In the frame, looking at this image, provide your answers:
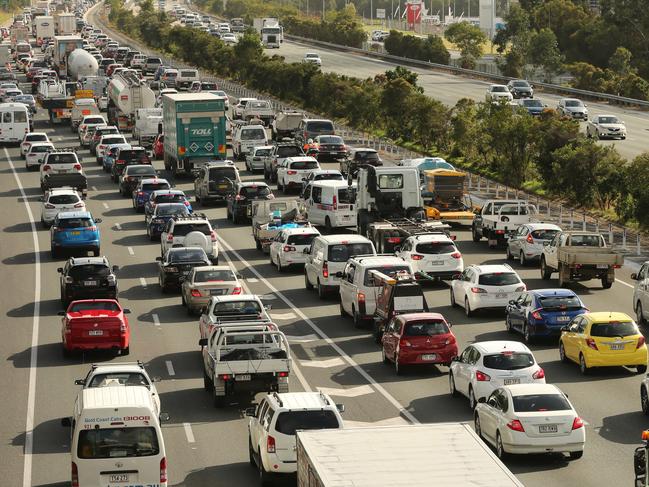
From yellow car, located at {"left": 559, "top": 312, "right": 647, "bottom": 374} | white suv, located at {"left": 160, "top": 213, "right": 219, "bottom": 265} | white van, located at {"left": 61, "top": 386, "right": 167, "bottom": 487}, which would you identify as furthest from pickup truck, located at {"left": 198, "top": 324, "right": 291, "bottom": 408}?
white suv, located at {"left": 160, "top": 213, "right": 219, "bottom": 265}

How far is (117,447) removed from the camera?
23469mm

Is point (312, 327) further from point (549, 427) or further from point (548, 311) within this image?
point (549, 427)

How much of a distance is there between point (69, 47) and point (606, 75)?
45707mm

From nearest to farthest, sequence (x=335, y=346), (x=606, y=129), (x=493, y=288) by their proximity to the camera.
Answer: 1. (x=335, y=346)
2. (x=493, y=288)
3. (x=606, y=129)

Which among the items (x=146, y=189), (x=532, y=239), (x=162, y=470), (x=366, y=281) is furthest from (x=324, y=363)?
(x=146, y=189)

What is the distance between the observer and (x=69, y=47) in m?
134

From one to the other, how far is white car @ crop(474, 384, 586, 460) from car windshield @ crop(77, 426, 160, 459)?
6430mm

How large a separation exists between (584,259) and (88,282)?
549 inches

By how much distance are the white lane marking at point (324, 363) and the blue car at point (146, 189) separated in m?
26.5

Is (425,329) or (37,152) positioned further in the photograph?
Answer: (37,152)

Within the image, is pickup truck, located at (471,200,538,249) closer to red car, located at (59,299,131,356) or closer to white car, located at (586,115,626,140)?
red car, located at (59,299,131,356)

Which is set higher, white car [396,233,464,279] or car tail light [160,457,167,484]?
car tail light [160,457,167,484]

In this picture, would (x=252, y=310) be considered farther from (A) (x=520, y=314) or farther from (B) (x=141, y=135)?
(B) (x=141, y=135)

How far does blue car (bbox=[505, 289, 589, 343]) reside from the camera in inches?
1465
